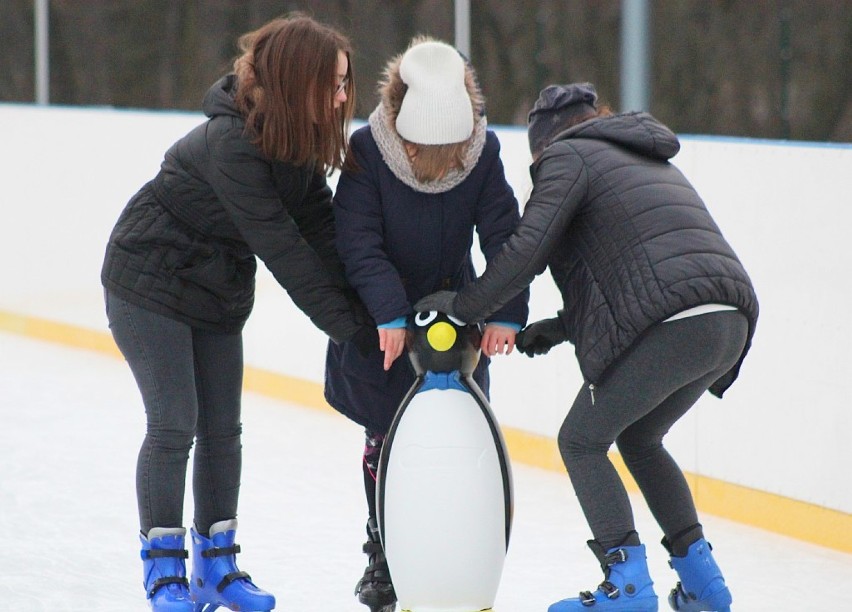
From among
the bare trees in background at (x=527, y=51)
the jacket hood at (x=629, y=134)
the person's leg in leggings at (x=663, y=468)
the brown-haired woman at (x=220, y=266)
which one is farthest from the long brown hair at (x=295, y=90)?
the bare trees in background at (x=527, y=51)

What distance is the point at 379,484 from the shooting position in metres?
2.66

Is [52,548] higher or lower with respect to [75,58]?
lower

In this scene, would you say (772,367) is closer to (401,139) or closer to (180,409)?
(401,139)

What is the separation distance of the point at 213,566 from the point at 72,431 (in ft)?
7.60

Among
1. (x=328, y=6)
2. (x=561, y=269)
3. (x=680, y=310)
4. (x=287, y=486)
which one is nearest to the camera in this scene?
(x=680, y=310)

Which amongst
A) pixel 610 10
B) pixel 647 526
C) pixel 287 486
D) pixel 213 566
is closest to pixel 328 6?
pixel 610 10

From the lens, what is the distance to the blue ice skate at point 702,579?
9.20ft

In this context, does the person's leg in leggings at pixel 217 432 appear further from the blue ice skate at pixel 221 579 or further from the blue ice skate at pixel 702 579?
the blue ice skate at pixel 702 579

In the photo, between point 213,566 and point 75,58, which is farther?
point 75,58

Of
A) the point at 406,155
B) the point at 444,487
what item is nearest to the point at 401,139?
the point at 406,155

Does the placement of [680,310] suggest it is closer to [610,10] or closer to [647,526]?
[647,526]

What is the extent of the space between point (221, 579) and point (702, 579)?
0.96m

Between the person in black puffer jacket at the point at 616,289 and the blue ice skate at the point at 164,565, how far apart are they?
71 cm

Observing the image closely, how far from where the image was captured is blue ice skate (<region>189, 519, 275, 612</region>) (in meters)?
2.92
